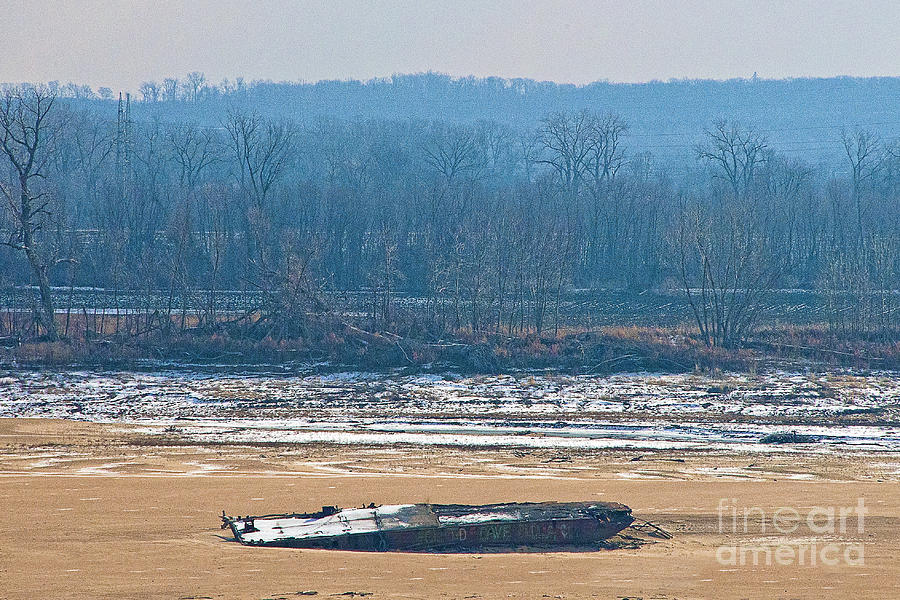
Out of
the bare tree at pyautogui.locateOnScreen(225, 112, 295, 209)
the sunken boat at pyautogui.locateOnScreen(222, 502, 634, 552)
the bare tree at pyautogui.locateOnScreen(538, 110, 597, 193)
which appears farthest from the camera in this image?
the bare tree at pyautogui.locateOnScreen(538, 110, 597, 193)

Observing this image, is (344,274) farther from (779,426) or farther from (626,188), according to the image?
(779,426)

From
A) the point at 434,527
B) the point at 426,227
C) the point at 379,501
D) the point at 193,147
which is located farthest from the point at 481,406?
the point at 193,147

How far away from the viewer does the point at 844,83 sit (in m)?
142

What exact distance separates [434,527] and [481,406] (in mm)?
12190

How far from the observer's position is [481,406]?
1004 inches

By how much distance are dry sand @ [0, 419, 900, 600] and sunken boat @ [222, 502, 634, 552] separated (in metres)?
0.40

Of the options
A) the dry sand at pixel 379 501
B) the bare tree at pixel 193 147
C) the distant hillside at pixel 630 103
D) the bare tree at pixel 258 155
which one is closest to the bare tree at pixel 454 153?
the bare tree at pixel 258 155

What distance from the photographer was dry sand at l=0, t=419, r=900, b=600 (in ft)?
37.3

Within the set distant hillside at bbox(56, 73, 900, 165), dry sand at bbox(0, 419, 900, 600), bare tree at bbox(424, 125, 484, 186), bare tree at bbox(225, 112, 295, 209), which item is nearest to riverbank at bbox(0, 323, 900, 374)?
dry sand at bbox(0, 419, 900, 600)

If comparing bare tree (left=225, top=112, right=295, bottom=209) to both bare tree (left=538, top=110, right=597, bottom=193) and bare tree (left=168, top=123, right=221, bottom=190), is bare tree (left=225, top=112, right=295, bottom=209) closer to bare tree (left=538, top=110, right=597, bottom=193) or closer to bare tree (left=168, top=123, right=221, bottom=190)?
bare tree (left=168, top=123, right=221, bottom=190)

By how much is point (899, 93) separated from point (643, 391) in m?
130

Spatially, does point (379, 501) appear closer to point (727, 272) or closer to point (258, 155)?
point (727, 272)

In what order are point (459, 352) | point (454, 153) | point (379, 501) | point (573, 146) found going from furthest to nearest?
1. point (454, 153)
2. point (573, 146)
3. point (459, 352)
4. point (379, 501)

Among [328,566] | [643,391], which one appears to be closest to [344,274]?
[643,391]
